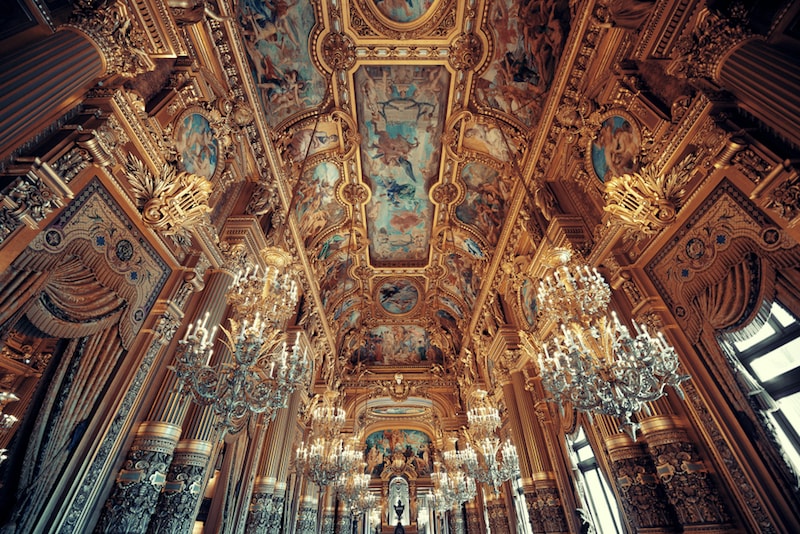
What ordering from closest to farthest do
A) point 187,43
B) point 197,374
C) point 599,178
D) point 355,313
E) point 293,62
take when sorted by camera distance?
point 197,374 → point 187,43 → point 599,178 → point 293,62 → point 355,313

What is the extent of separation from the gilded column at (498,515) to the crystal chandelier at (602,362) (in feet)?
30.5

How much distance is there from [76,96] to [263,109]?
4.37 m

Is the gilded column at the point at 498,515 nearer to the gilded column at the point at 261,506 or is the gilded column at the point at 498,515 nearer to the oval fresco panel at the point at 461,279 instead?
the oval fresco panel at the point at 461,279

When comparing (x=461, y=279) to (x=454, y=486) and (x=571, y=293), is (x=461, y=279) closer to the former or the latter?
(x=454, y=486)

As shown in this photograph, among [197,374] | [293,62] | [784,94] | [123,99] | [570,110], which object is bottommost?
[197,374]

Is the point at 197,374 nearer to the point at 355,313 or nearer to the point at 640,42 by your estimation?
the point at 640,42

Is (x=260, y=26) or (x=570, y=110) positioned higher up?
(x=260, y=26)

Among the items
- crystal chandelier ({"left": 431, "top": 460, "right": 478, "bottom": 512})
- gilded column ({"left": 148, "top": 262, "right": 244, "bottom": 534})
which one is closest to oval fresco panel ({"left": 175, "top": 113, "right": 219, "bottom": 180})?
gilded column ({"left": 148, "top": 262, "right": 244, "bottom": 534})

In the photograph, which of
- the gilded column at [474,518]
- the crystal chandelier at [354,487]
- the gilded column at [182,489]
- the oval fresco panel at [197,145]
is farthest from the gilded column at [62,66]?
the gilded column at [474,518]

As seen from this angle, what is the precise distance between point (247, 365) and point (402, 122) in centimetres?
761

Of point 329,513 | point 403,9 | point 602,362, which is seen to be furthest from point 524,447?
point 403,9

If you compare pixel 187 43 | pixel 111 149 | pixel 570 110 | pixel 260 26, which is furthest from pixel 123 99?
pixel 570 110

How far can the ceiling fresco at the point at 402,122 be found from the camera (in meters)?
6.98

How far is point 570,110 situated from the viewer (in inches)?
263
